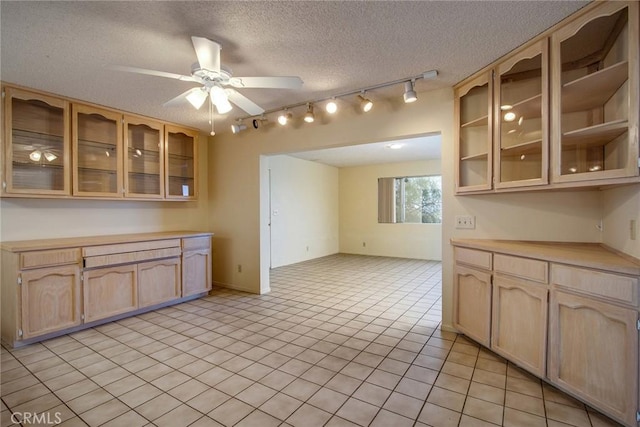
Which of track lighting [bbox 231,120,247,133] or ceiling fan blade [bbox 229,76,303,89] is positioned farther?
track lighting [bbox 231,120,247,133]

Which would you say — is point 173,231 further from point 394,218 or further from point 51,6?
point 394,218

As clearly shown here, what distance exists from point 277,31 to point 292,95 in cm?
117

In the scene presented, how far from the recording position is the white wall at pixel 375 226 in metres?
7.12

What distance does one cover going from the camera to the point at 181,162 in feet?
14.5

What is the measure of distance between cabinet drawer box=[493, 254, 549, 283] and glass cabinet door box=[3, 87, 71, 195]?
4.19 meters

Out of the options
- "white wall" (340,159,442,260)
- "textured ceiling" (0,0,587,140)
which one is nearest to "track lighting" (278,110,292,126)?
"textured ceiling" (0,0,587,140)

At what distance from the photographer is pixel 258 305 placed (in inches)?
153

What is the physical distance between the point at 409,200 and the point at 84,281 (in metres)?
6.45

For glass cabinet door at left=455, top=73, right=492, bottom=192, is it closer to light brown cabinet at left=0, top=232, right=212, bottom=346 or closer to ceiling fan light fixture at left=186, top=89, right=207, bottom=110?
ceiling fan light fixture at left=186, top=89, right=207, bottom=110

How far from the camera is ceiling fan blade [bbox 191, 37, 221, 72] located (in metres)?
1.88

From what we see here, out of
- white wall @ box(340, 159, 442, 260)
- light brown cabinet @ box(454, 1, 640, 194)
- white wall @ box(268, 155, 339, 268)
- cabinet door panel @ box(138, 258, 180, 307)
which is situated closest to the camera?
light brown cabinet @ box(454, 1, 640, 194)

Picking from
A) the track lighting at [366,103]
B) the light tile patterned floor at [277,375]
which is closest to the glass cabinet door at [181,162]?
the light tile patterned floor at [277,375]

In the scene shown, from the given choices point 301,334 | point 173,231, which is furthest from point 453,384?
point 173,231

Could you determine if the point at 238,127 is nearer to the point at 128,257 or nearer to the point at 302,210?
the point at 128,257
